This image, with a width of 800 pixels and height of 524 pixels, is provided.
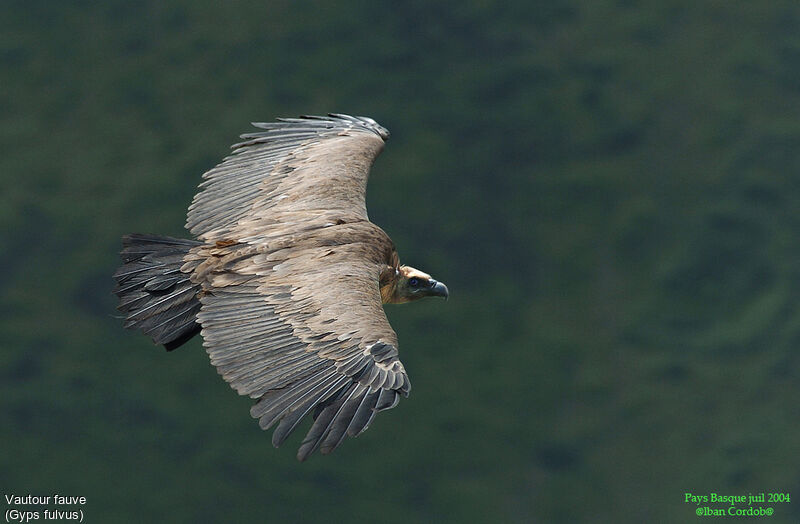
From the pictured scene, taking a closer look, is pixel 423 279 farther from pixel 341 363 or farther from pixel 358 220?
pixel 341 363

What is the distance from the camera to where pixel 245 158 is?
12.1 meters

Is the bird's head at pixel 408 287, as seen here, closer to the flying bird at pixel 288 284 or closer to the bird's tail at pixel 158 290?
the flying bird at pixel 288 284

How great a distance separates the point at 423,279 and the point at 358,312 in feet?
6.57

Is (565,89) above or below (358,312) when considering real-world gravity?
below

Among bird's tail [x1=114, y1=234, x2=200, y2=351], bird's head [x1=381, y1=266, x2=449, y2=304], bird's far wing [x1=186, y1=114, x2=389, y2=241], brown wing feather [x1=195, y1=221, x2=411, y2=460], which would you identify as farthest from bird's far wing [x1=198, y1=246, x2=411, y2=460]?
bird's head [x1=381, y1=266, x2=449, y2=304]

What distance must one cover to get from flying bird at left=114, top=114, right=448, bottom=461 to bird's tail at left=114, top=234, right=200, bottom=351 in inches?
0.4

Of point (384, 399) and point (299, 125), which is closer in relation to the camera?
point (384, 399)

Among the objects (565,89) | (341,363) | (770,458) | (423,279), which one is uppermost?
(341,363)

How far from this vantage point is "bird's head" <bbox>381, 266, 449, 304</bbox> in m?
Answer: 11.1

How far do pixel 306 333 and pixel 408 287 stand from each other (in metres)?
2.22

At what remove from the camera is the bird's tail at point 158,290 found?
9969 millimetres

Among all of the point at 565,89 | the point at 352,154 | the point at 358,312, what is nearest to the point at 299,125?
the point at 352,154

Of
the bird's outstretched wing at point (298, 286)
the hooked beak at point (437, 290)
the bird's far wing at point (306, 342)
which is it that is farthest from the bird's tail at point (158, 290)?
the hooked beak at point (437, 290)

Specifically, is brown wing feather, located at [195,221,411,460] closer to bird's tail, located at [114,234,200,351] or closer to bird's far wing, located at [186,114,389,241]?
bird's tail, located at [114,234,200,351]
